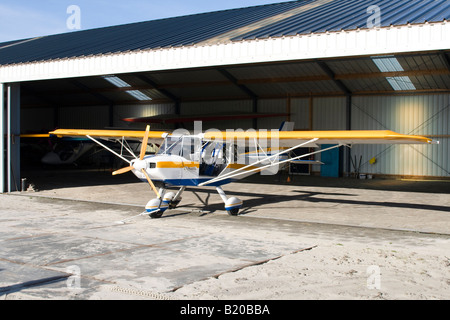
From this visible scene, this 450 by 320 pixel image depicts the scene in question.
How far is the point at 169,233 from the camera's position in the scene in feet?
29.0

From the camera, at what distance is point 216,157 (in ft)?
38.0

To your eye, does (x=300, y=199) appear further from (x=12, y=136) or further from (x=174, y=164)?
(x=12, y=136)

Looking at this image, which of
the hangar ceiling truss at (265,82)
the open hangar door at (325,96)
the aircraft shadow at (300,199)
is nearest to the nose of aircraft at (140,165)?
the aircraft shadow at (300,199)

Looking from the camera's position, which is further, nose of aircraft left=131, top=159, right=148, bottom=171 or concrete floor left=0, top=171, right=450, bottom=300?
nose of aircraft left=131, top=159, right=148, bottom=171

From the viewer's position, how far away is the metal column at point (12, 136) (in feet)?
52.5

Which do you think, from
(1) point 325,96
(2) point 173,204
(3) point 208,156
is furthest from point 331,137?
(1) point 325,96

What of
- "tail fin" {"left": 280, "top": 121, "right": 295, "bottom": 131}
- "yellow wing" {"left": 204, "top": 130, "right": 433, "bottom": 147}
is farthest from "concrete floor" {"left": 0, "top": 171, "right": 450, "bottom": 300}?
"tail fin" {"left": 280, "top": 121, "right": 295, "bottom": 131}

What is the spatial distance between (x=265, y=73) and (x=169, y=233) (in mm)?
15938

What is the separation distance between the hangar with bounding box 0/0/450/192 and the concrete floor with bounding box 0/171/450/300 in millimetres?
3675

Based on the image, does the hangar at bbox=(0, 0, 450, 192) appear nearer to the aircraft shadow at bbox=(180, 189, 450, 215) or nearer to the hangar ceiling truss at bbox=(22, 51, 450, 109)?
the hangar ceiling truss at bbox=(22, 51, 450, 109)

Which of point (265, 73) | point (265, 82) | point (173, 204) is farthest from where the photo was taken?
point (265, 82)

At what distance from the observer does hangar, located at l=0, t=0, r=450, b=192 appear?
11156 mm

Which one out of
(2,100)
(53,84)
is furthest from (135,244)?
(53,84)
